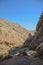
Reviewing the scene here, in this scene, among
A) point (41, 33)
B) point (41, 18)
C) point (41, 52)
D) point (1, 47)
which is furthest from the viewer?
point (1, 47)

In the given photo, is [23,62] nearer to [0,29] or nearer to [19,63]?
[19,63]

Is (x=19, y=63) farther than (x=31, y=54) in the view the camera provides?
No

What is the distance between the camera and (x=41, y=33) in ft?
153

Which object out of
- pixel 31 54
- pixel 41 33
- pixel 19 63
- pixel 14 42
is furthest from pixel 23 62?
pixel 14 42

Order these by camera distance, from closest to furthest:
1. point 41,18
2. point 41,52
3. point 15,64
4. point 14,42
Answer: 1. point 15,64
2. point 41,52
3. point 41,18
4. point 14,42

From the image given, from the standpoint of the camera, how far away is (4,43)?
62.2 meters

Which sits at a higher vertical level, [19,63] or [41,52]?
[41,52]

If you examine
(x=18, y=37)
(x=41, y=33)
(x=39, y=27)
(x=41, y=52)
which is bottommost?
(x=41, y=52)

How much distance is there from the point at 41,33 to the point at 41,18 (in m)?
5.35

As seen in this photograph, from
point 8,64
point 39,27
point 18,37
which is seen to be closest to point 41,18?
point 39,27

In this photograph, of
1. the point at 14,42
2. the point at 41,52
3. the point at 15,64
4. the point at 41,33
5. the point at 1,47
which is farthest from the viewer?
the point at 14,42

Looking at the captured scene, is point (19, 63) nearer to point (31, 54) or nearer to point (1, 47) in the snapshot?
point (31, 54)

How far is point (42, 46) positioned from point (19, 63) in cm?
991

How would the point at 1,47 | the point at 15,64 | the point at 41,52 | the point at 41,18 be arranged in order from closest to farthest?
the point at 15,64, the point at 41,52, the point at 41,18, the point at 1,47
